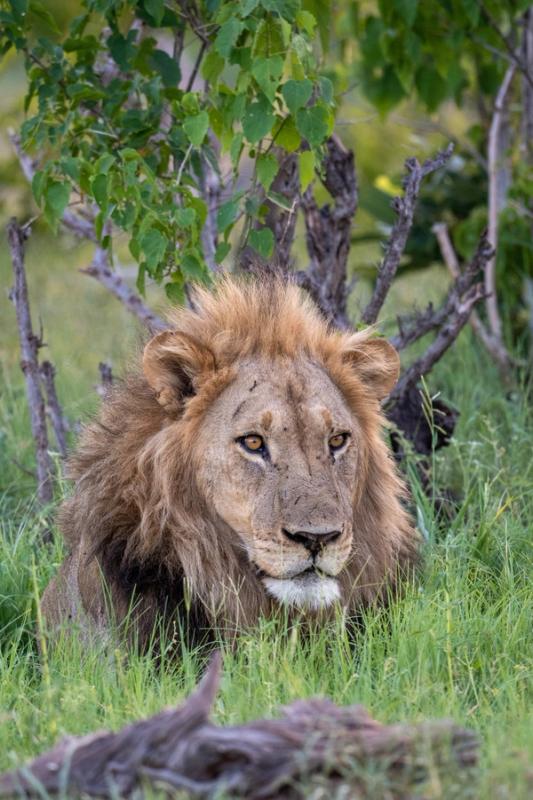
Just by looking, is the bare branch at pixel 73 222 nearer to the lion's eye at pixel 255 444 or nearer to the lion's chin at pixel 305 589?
the lion's eye at pixel 255 444

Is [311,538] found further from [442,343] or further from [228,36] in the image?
[442,343]

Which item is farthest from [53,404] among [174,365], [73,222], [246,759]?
[246,759]

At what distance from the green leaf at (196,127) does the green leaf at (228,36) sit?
0.25 meters

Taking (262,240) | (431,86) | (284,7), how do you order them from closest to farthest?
(284,7)
(262,240)
(431,86)

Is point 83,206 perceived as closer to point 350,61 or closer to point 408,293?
point 350,61

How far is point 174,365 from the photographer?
4.04m

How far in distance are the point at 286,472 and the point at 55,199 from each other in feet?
5.28

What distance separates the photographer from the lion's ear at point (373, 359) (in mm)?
4270

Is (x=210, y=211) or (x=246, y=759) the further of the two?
(x=210, y=211)

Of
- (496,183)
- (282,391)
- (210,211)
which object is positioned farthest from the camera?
(496,183)

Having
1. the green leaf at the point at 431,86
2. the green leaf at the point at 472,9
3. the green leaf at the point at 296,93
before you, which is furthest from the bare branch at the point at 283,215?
the green leaf at the point at 431,86

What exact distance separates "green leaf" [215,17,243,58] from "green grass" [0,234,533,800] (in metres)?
1.79

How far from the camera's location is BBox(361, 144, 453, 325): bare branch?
5.33m

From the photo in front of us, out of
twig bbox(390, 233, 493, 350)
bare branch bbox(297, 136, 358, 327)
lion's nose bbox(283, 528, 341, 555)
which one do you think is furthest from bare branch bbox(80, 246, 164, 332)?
lion's nose bbox(283, 528, 341, 555)
